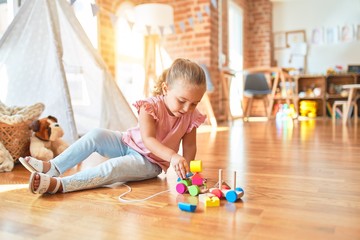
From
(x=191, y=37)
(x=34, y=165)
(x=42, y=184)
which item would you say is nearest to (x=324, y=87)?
(x=191, y=37)

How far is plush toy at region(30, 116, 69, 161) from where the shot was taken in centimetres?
165

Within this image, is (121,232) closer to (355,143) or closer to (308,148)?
(308,148)

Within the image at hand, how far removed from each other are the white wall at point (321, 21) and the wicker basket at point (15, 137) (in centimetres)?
554

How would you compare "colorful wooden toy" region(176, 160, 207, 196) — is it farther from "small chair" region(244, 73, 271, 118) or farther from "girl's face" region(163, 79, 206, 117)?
"small chair" region(244, 73, 271, 118)

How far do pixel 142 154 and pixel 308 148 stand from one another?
1.20 m

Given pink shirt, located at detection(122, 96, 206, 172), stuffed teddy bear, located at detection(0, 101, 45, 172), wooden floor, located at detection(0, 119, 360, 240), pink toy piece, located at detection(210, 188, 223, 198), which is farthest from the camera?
stuffed teddy bear, located at detection(0, 101, 45, 172)

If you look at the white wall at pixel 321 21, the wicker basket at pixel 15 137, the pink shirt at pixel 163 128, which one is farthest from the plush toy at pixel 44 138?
the white wall at pixel 321 21

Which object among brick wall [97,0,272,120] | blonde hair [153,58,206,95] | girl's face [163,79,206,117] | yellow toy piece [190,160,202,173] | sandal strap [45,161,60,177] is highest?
brick wall [97,0,272,120]

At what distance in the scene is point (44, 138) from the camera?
1.69m

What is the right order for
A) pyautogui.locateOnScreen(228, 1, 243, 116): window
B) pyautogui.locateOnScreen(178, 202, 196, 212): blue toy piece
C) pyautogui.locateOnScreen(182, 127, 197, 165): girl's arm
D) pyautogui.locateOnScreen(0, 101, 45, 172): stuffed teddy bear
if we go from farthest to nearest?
pyautogui.locateOnScreen(228, 1, 243, 116): window → pyautogui.locateOnScreen(0, 101, 45, 172): stuffed teddy bear → pyautogui.locateOnScreen(182, 127, 197, 165): girl's arm → pyautogui.locateOnScreen(178, 202, 196, 212): blue toy piece

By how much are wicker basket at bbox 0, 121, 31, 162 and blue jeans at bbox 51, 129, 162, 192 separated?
471 millimetres

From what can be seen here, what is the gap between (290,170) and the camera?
1.43 m

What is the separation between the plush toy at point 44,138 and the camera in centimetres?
165

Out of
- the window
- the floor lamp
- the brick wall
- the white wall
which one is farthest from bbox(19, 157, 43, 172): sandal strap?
the white wall
